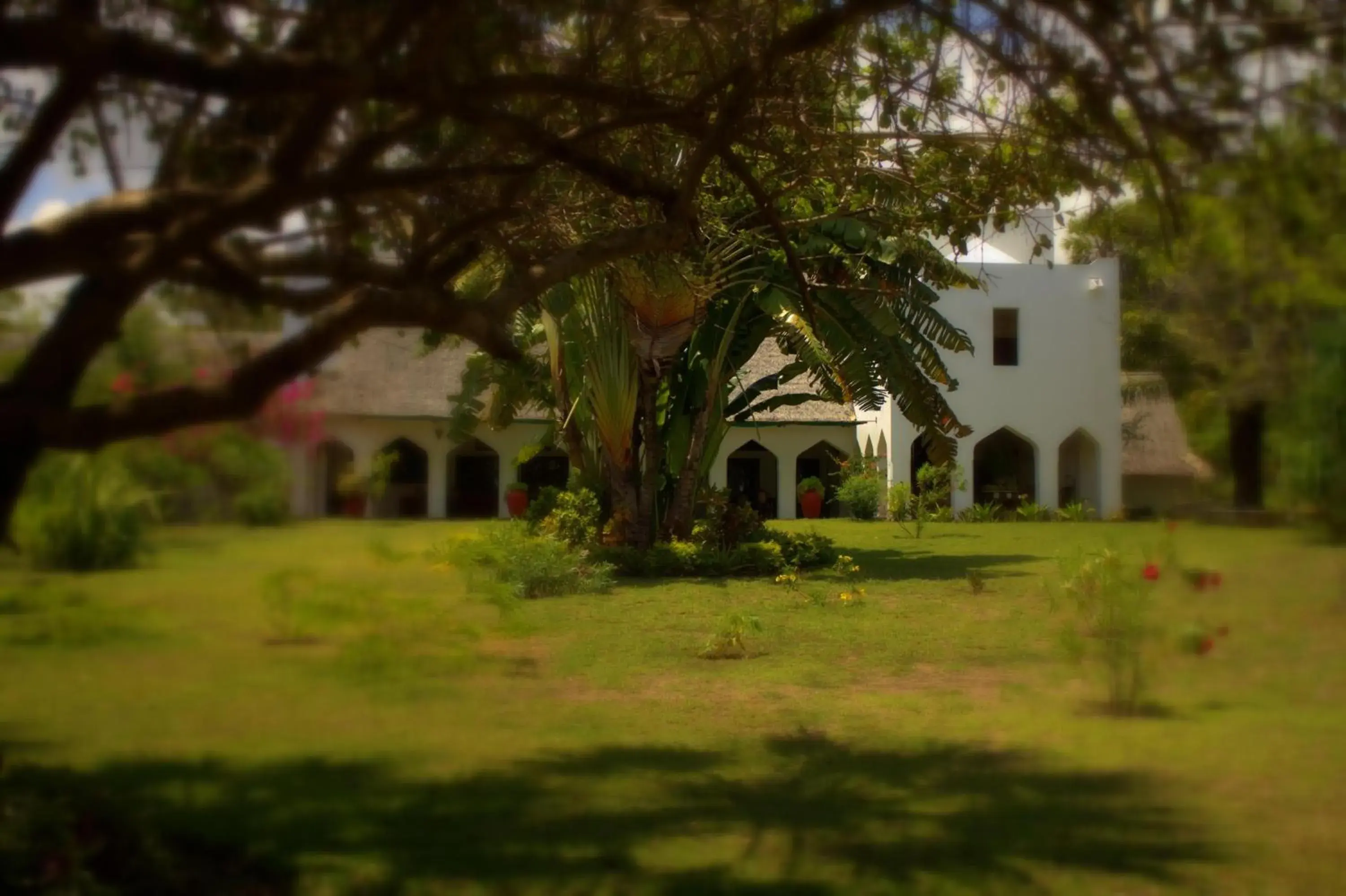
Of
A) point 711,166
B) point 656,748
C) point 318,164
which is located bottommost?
point 656,748

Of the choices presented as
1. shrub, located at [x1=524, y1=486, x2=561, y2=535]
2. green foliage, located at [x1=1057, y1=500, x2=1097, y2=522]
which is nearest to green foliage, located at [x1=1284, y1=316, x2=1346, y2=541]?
shrub, located at [x1=524, y1=486, x2=561, y2=535]

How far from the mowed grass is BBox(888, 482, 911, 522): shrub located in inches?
613

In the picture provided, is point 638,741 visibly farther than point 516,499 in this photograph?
No

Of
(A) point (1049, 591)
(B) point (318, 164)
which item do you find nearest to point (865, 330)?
(A) point (1049, 591)

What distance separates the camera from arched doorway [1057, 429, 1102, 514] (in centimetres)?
2470

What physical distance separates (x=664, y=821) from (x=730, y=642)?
4.73 metres

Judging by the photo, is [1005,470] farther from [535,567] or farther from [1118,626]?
[1118,626]

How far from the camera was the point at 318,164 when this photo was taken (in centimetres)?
598

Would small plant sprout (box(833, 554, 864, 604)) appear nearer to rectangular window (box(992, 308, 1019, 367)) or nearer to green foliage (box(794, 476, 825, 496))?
rectangular window (box(992, 308, 1019, 367))

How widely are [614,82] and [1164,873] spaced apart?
549cm

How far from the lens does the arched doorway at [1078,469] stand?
81.0ft

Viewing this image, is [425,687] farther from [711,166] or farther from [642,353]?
[642,353]

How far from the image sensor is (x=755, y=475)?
33.4 metres

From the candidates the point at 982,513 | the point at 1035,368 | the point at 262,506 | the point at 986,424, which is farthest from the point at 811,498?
the point at 262,506
